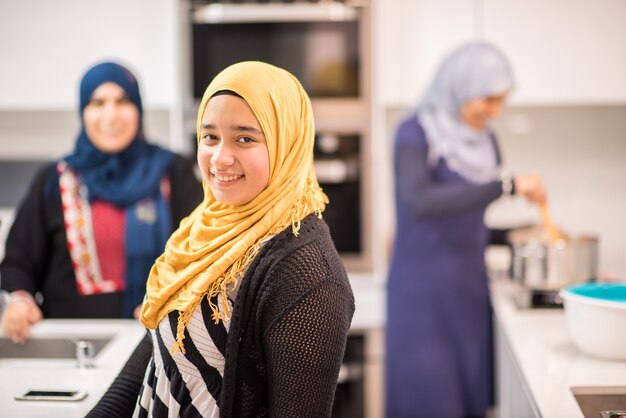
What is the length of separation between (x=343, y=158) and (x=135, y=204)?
3.34 ft

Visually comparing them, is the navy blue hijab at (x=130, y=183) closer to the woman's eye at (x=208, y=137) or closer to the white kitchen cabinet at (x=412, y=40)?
the woman's eye at (x=208, y=137)

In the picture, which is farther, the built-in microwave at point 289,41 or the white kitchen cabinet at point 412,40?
the white kitchen cabinet at point 412,40

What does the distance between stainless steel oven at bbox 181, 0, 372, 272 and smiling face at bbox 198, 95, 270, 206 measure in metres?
1.63

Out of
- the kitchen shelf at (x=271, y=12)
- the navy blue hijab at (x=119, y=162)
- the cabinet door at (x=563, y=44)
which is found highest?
the kitchen shelf at (x=271, y=12)

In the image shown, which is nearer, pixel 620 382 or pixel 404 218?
pixel 620 382

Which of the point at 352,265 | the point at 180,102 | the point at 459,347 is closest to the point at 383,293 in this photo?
the point at 352,265

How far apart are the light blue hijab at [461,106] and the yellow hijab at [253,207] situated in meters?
1.21

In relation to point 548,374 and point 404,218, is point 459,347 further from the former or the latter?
point 548,374

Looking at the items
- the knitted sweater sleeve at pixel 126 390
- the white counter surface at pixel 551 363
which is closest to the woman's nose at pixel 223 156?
the knitted sweater sleeve at pixel 126 390

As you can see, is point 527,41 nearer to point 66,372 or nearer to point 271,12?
point 271,12

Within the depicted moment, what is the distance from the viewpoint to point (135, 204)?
181 cm

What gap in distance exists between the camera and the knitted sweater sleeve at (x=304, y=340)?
962mm

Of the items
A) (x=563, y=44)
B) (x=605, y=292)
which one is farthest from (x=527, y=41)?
(x=605, y=292)

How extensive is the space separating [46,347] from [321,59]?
1.40 meters
